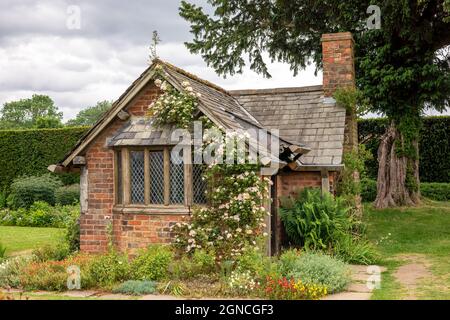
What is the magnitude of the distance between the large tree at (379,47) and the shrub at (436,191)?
234 centimetres

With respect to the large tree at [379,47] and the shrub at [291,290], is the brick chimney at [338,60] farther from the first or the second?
the shrub at [291,290]

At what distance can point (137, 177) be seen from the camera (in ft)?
34.6

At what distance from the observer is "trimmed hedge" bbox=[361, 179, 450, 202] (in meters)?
21.0

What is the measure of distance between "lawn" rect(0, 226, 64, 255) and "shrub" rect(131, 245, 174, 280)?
4224mm

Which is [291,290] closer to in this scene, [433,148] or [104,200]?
[104,200]

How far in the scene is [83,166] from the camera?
11.3 m

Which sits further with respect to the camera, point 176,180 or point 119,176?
point 119,176

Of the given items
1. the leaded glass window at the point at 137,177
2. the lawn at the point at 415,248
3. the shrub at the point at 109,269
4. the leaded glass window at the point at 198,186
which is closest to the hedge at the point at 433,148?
the lawn at the point at 415,248

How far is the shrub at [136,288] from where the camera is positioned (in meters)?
8.55

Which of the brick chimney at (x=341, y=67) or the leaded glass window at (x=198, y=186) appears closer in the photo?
the leaded glass window at (x=198, y=186)

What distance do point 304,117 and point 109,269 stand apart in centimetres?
710

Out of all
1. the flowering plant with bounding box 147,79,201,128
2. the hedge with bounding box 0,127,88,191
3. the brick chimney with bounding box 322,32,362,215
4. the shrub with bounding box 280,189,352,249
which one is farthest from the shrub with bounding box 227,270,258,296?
the hedge with bounding box 0,127,88,191

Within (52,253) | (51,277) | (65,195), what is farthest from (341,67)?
(65,195)
